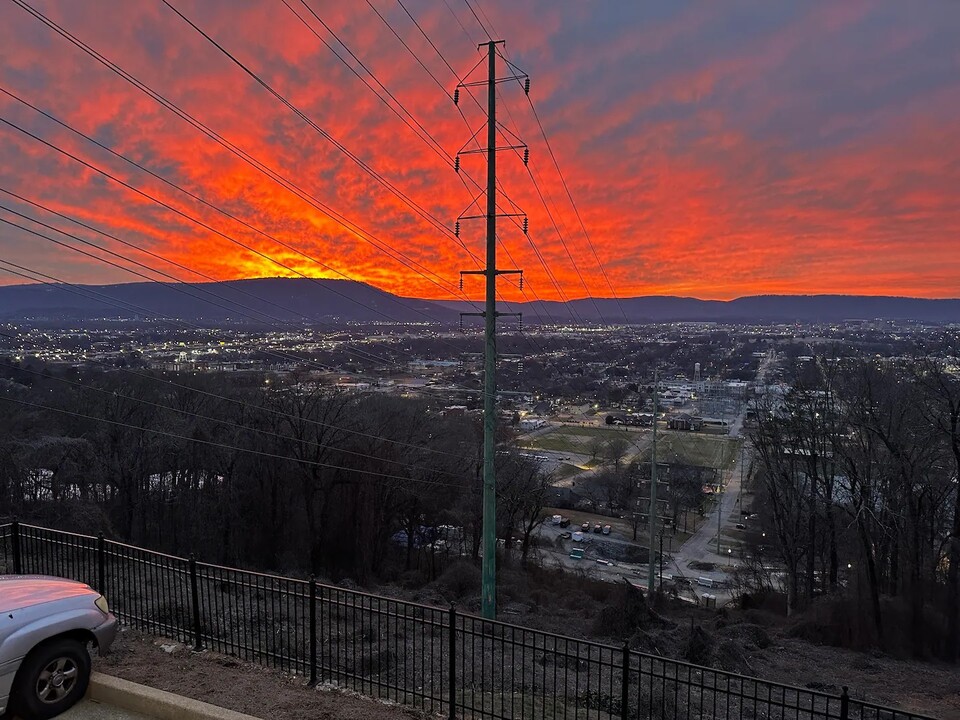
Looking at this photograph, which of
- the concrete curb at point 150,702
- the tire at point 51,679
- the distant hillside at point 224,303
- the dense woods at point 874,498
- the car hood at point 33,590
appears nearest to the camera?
the tire at point 51,679

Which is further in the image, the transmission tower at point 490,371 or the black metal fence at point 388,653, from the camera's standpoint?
the transmission tower at point 490,371

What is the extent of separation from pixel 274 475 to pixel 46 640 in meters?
31.3

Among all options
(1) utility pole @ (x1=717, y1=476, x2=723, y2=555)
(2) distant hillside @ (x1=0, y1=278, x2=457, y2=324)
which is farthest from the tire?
(2) distant hillside @ (x1=0, y1=278, x2=457, y2=324)

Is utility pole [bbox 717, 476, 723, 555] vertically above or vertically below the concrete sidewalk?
below

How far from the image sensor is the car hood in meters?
5.49

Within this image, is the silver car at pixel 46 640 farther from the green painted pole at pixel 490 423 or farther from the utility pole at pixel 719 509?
the utility pole at pixel 719 509

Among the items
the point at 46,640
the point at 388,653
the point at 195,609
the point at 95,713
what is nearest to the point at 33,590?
the point at 46,640

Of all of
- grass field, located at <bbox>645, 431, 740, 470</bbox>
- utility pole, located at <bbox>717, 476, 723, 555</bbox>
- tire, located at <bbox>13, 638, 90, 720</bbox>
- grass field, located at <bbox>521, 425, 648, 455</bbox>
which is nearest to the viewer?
tire, located at <bbox>13, 638, 90, 720</bbox>

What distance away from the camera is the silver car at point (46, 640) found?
5191mm

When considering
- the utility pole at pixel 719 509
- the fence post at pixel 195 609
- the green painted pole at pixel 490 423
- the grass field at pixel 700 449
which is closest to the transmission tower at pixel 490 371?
the green painted pole at pixel 490 423

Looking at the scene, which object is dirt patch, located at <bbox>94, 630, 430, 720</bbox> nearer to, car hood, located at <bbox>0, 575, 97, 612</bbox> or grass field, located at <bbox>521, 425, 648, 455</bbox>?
car hood, located at <bbox>0, 575, 97, 612</bbox>

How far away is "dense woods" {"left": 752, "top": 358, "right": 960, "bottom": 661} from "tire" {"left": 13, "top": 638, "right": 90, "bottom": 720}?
23.2 meters

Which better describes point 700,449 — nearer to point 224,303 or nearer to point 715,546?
point 715,546

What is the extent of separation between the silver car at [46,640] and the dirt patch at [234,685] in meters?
0.91
